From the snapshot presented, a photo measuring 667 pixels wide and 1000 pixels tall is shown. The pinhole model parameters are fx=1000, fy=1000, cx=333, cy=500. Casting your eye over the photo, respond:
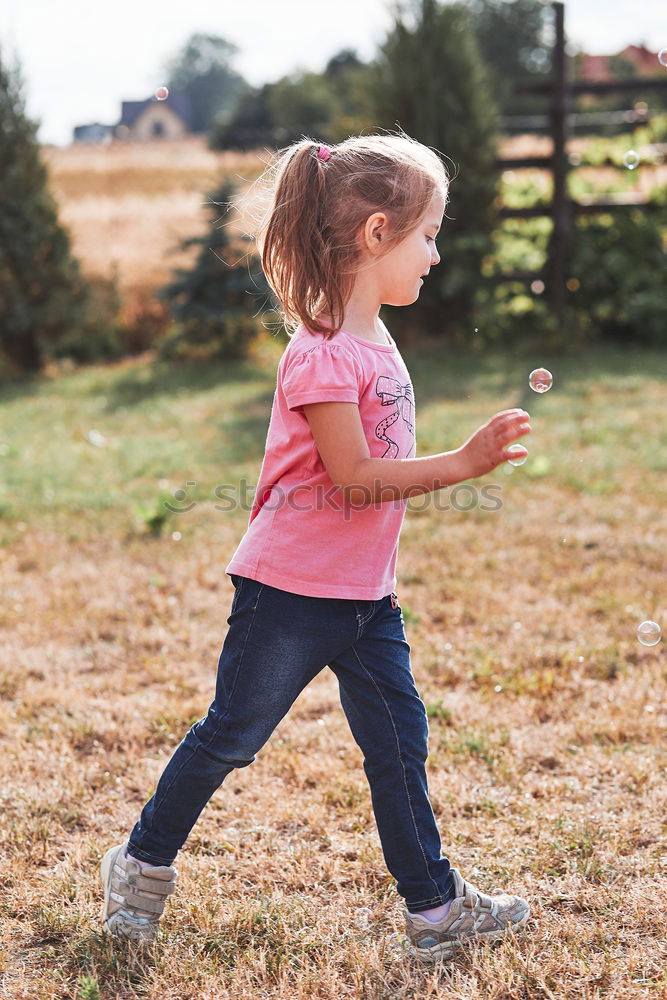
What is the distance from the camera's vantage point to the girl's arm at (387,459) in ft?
6.23

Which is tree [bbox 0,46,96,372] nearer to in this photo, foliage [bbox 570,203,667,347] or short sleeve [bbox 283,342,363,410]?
foliage [bbox 570,203,667,347]

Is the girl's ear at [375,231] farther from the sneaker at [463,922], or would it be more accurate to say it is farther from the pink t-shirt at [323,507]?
the sneaker at [463,922]

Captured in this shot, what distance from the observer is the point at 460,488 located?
5.77m

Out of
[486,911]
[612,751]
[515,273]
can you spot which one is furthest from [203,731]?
[515,273]

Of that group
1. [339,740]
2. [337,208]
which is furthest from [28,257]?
[337,208]

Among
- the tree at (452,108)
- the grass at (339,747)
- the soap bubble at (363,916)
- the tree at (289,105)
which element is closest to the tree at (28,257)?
the tree at (452,108)

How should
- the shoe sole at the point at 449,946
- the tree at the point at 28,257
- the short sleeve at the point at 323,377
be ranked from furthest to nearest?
the tree at the point at 28,257 < the shoe sole at the point at 449,946 < the short sleeve at the point at 323,377

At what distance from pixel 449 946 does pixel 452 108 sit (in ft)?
32.3

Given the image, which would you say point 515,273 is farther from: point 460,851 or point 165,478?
point 460,851

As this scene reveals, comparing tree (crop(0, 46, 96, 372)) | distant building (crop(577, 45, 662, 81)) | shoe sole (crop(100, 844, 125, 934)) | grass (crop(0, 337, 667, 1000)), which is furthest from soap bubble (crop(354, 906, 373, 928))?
distant building (crop(577, 45, 662, 81))

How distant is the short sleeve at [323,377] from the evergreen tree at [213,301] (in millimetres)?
9357

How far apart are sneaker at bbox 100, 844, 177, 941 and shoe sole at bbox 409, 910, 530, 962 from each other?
554 mm

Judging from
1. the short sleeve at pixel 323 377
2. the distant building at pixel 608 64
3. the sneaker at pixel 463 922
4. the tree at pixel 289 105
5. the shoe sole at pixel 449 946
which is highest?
the distant building at pixel 608 64

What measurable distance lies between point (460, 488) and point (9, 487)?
2749 mm
